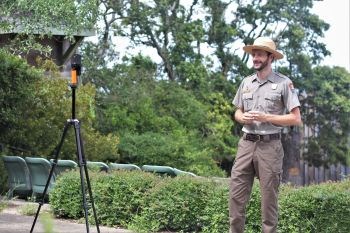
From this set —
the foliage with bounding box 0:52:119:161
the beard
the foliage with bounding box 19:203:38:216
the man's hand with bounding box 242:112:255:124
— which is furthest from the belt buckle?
the foliage with bounding box 0:52:119:161

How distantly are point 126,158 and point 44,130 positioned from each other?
750 cm

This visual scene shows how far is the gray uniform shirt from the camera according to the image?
23.7ft

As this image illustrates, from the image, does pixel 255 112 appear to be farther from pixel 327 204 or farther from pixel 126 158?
pixel 126 158

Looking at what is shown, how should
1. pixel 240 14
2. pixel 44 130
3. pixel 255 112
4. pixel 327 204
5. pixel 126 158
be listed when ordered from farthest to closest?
pixel 240 14 → pixel 126 158 → pixel 44 130 → pixel 327 204 → pixel 255 112

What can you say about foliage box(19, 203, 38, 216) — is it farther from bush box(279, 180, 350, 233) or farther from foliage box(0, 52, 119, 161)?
foliage box(0, 52, 119, 161)

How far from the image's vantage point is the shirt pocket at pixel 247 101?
732 centimetres

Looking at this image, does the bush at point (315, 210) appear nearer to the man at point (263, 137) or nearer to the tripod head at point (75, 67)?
the man at point (263, 137)

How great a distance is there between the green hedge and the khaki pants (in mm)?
1533

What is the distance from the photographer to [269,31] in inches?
1586

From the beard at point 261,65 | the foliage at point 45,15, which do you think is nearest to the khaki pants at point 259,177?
the beard at point 261,65

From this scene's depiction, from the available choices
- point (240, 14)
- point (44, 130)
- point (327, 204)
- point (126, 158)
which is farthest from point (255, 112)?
point (240, 14)

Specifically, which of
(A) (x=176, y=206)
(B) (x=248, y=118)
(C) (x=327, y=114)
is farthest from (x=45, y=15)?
(C) (x=327, y=114)

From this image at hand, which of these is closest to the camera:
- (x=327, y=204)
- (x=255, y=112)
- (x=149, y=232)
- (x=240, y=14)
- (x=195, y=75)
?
(x=255, y=112)

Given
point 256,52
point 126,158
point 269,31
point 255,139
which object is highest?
point 269,31
